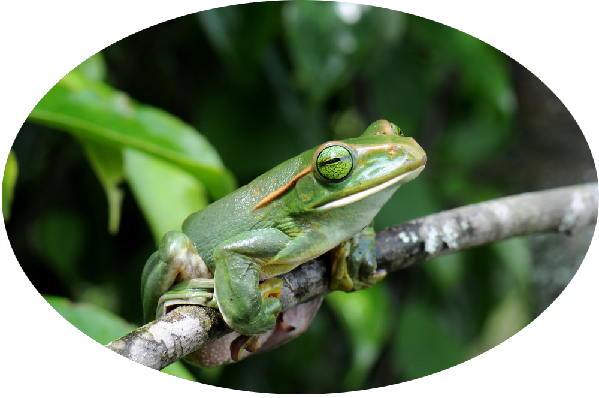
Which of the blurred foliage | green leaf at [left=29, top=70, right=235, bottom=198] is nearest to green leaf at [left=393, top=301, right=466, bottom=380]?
the blurred foliage

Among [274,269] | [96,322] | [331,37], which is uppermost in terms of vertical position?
[331,37]

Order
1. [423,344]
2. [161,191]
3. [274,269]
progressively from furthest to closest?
[423,344]
[161,191]
[274,269]

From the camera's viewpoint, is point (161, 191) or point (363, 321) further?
point (363, 321)

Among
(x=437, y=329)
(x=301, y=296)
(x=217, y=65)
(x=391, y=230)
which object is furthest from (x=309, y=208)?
(x=217, y=65)

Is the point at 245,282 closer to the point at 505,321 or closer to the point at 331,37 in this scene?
the point at 505,321

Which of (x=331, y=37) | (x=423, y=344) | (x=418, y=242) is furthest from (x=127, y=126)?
(x=423, y=344)

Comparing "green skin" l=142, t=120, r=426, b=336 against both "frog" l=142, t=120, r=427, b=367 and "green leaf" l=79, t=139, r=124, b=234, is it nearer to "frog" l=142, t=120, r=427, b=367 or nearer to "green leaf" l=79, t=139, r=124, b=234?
"frog" l=142, t=120, r=427, b=367

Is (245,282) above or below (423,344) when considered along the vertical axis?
above

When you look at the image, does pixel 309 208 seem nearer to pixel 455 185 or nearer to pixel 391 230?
pixel 391 230

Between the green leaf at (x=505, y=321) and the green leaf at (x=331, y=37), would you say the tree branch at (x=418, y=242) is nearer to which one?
the green leaf at (x=505, y=321)
